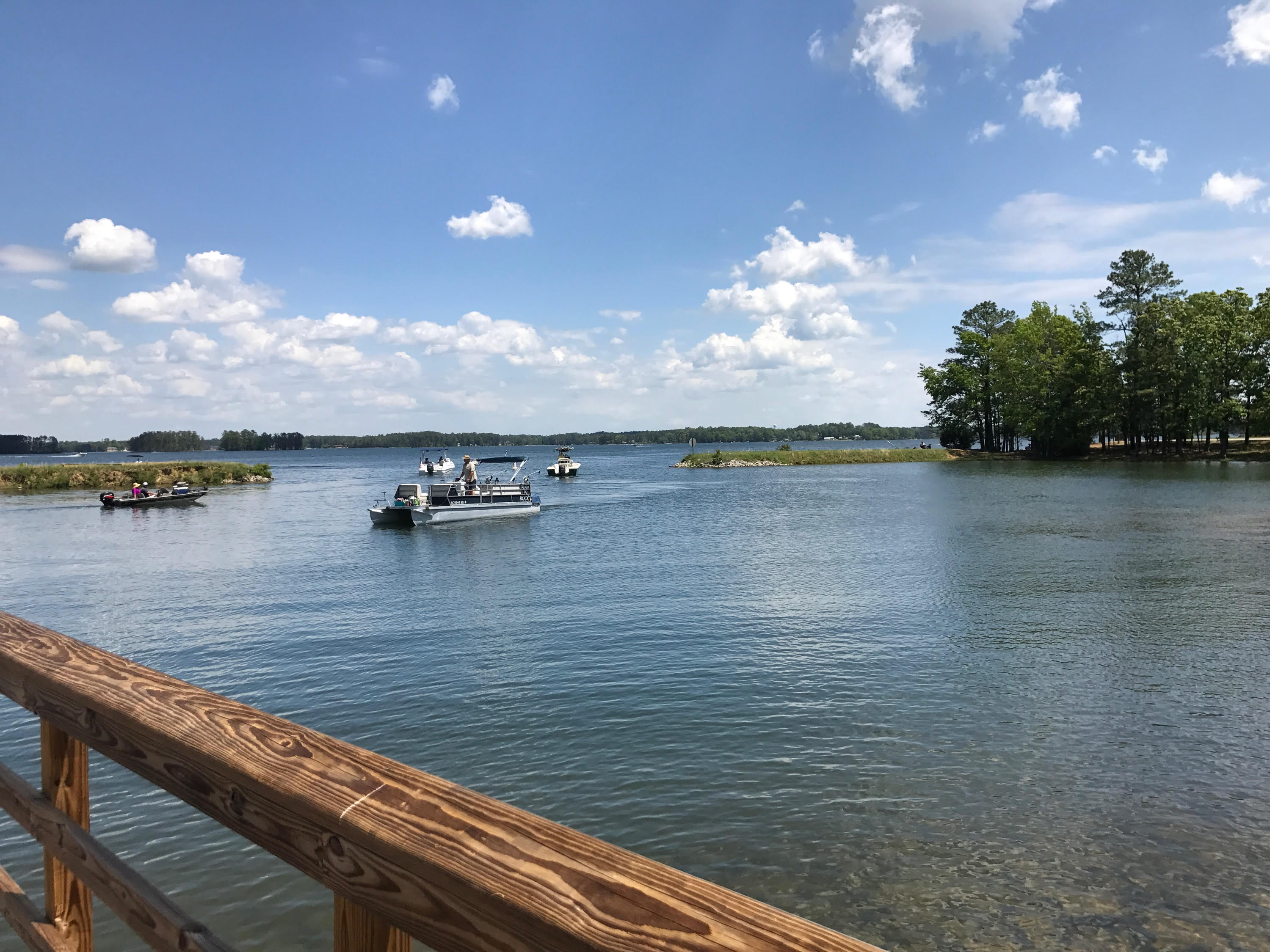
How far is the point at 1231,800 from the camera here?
30.0 feet

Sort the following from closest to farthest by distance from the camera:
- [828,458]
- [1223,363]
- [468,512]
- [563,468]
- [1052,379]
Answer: [468,512] → [1223,363] → [1052,379] → [563,468] → [828,458]

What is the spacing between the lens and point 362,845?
4.98 feet

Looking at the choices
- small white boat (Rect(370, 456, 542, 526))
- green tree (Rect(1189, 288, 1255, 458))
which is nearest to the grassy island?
green tree (Rect(1189, 288, 1255, 458))

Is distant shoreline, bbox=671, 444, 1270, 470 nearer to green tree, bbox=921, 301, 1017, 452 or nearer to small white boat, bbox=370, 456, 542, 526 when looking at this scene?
green tree, bbox=921, 301, 1017, 452

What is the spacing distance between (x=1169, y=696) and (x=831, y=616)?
23.8 ft

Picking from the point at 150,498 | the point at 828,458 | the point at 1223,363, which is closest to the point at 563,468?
the point at 828,458

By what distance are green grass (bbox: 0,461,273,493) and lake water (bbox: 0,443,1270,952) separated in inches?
1977

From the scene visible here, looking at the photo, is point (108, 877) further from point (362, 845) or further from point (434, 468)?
point (434, 468)

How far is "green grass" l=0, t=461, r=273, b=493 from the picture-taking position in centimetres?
7369

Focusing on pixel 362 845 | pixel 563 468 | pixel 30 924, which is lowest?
pixel 30 924

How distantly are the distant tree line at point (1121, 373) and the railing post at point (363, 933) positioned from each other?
3466 inches

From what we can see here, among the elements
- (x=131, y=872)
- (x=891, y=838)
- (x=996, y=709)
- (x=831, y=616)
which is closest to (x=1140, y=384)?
(x=831, y=616)

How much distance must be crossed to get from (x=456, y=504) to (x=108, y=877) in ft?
143

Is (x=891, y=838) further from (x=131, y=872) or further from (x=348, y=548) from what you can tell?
(x=348, y=548)
